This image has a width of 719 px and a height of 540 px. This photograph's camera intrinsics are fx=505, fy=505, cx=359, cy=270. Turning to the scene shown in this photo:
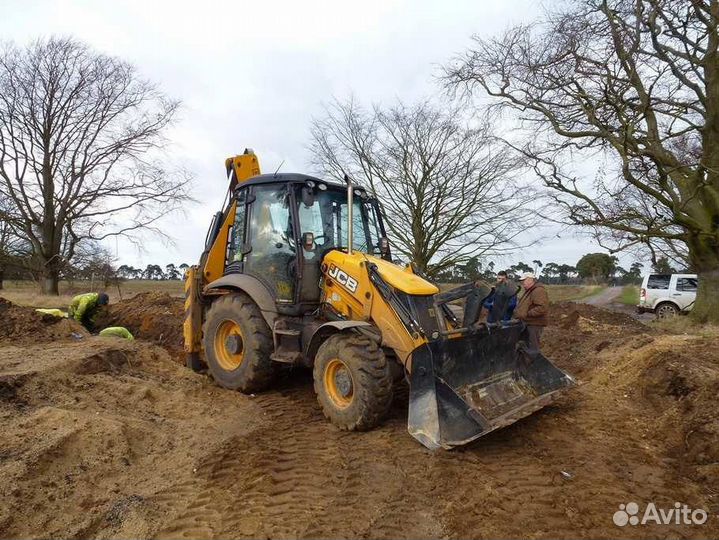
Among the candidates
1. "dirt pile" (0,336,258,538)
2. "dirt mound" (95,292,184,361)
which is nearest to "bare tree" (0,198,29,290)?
"dirt mound" (95,292,184,361)

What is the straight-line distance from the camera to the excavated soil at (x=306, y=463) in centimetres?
342

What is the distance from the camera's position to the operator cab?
606 centimetres

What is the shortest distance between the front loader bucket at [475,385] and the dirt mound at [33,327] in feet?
22.3

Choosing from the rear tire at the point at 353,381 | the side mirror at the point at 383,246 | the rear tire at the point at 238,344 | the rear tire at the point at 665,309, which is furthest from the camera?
the rear tire at the point at 665,309

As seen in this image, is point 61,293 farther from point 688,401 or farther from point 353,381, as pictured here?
point 688,401

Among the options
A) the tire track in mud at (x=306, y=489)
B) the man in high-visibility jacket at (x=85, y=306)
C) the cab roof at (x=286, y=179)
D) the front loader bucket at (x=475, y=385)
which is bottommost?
the tire track in mud at (x=306, y=489)

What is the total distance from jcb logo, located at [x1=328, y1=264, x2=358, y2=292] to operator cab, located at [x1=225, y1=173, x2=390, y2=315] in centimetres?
29

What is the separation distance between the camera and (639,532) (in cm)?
337

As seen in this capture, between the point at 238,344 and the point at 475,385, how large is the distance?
3018 millimetres

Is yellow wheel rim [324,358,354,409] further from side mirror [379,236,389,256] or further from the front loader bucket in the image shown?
side mirror [379,236,389,256]

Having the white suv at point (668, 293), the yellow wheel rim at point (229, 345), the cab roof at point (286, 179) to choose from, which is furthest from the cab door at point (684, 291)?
the yellow wheel rim at point (229, 345)

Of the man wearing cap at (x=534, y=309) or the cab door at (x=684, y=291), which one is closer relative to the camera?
the man wearing cap at (x=534, y=309)

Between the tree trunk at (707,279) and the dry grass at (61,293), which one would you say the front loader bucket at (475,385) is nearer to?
the tree trunk at (707,279)

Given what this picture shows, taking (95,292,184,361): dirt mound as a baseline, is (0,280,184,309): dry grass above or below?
above
